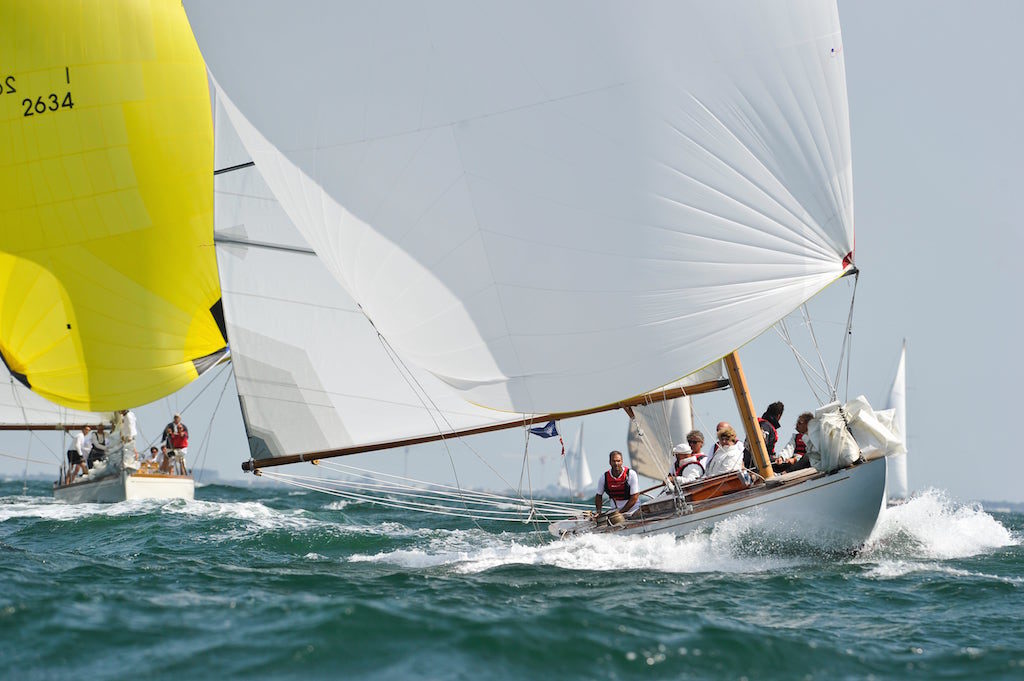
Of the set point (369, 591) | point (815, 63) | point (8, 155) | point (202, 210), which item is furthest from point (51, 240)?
point (815, 63)

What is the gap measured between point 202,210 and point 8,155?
126 inches

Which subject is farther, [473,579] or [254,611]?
[473,579]

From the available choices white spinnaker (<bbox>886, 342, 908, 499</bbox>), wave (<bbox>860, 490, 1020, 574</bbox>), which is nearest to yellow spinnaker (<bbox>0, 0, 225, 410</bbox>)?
wave (<bbox>860, 490, 1020, 574</bbox>)

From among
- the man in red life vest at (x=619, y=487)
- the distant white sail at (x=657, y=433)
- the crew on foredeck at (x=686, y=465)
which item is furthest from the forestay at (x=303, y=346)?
the distant white sail at (x=657, y=433)

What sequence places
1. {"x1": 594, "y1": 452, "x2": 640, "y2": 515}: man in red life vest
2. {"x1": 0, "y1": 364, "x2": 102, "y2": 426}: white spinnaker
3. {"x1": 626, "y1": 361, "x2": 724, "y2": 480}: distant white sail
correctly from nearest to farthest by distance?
{"x1": 594, "y1": 452, "x2": 640, "y2": 515}: man in red life vest → {"x1": 626, "y1": 361, "x2": 724, "y2": 480}: distant white sail → {"x1": 0, "y1": 364, "x2": 102, "y2": 426}: white spinnaker

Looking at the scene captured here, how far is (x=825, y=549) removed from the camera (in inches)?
414

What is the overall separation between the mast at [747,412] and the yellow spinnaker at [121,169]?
27.9 feet

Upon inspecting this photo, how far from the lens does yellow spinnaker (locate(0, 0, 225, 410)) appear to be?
15.6m

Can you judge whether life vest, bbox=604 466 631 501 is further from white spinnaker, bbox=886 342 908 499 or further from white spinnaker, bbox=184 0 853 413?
white spinnaker, bbox=886 342 908 499

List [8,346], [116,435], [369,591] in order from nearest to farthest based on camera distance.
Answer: [369,591], [8,346], [116,435]

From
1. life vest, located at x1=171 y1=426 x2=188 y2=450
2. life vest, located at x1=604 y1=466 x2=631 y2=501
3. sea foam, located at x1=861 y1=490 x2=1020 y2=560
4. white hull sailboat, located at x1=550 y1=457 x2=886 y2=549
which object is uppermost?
life vest, located at x1=171 y1=426 x2=188 y2=450

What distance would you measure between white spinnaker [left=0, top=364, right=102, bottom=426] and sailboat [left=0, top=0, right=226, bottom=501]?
8.62 meters

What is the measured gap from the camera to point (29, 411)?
79.6 ft

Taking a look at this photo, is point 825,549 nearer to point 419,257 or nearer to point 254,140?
point 419,257
